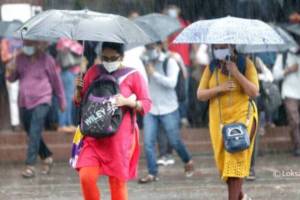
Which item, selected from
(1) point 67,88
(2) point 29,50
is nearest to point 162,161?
(1) point 67,88

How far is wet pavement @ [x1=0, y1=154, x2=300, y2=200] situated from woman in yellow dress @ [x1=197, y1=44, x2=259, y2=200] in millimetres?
1806

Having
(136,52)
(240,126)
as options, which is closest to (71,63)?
(136,52)

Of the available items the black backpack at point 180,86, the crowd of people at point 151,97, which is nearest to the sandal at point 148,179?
the crowd of people at point 151,97

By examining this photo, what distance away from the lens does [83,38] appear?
24.3ft

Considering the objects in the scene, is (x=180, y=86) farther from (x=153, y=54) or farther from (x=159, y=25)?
(x=159, y=25)

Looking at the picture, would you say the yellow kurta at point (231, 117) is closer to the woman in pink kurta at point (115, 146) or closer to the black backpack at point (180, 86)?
the woman in pink kurta at point (115, 146)

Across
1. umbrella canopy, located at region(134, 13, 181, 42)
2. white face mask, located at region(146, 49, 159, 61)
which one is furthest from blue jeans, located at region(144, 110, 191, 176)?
umbrella canopy, located at region(134, 13, 181, 42)

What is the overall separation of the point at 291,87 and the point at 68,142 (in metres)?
3.34

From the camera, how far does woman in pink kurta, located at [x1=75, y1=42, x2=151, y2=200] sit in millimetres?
7816

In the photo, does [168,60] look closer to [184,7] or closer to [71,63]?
[71,63]

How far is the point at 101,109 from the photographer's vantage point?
7.77 meters

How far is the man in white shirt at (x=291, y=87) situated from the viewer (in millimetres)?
13695

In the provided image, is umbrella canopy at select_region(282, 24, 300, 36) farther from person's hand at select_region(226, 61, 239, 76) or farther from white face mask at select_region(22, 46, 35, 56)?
person's hand at select_region(226, 61, 239, 76)

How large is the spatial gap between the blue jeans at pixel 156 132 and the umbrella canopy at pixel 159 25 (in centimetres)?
98
